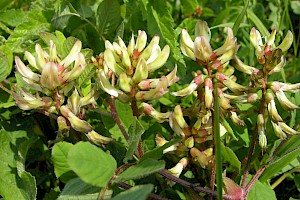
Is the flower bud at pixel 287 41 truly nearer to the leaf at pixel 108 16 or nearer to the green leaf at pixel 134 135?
the green leaf at pixel 134 135

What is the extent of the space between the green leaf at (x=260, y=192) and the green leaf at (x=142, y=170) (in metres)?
0.44

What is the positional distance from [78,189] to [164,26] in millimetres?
854

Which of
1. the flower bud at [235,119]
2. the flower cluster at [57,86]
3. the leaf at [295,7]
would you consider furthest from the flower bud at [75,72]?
the leaf at [295,7]

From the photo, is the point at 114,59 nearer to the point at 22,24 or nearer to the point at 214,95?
the point at 214,95

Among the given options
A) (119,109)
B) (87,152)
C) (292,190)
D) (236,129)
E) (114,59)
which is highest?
(114,59)

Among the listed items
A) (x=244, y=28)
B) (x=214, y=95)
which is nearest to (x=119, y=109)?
(x=214, y=95)

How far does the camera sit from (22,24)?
208 cm

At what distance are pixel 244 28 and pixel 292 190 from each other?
912 millimetres

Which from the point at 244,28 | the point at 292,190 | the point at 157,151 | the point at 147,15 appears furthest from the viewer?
the point at 244,28

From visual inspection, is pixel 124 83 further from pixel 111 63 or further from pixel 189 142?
pixel 189 142

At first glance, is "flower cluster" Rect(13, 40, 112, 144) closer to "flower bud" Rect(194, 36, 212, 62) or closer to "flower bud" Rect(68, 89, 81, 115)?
"flower bud" Rect(68, 89, 81, 115)

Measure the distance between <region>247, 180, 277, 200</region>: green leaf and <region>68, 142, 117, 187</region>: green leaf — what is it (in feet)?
1.60

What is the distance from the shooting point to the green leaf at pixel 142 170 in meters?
1.22

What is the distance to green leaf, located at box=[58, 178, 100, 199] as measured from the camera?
4.38ft
